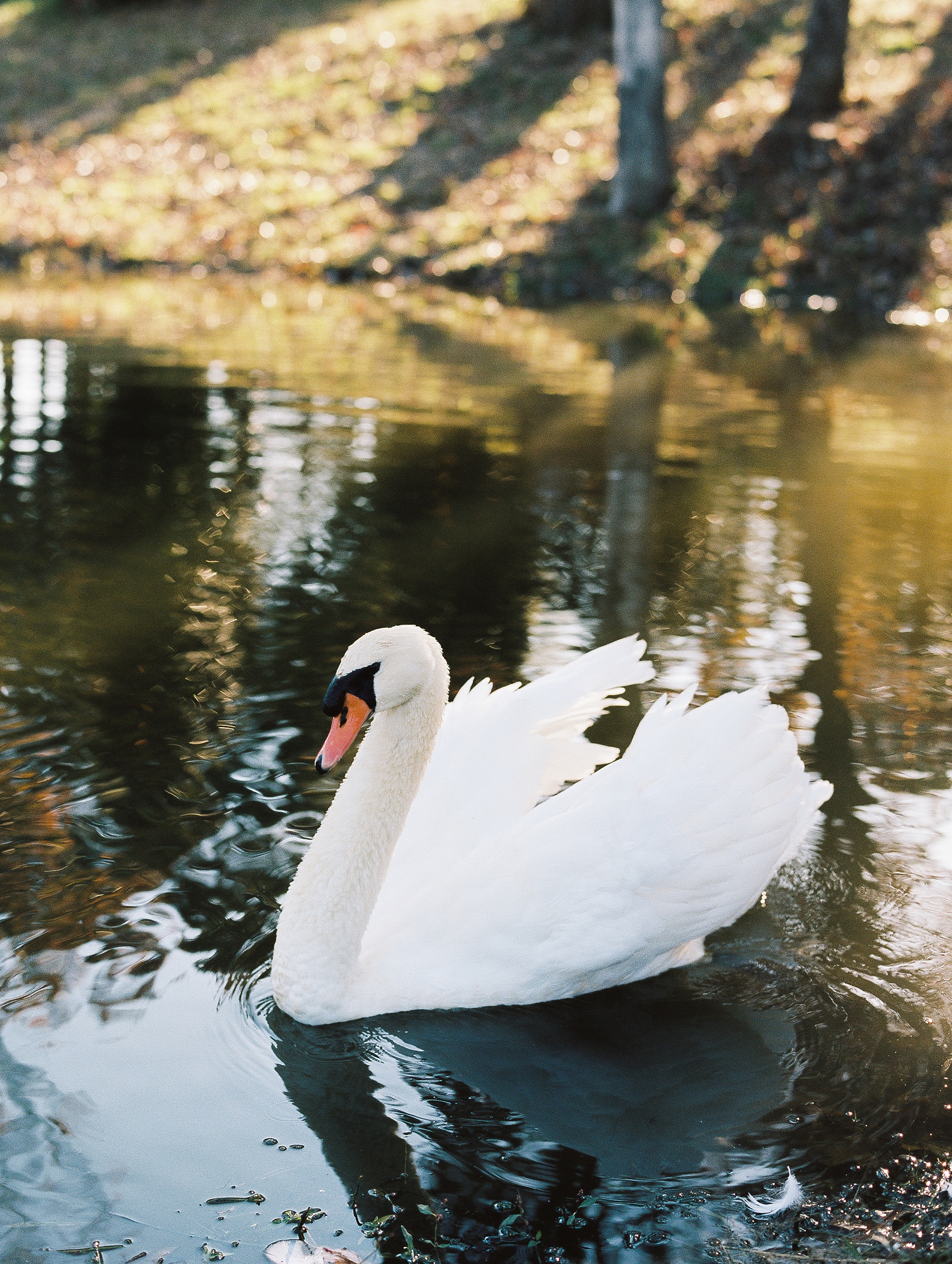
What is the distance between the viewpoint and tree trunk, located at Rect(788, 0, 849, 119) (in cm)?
1800

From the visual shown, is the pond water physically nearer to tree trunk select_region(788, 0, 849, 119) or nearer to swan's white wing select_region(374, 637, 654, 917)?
swan's white wing select_region(374, 637, 654, 917)

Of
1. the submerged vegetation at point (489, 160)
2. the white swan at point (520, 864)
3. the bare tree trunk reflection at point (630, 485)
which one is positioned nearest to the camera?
the white swan at point (520, 864)

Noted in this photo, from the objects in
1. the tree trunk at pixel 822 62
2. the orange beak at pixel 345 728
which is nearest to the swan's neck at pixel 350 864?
the orange beak at pixel 345 728

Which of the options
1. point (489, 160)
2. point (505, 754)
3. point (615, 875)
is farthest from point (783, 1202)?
point (489, 160)

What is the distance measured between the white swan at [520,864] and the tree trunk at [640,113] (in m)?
15.1

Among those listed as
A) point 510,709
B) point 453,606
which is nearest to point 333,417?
point 453,606

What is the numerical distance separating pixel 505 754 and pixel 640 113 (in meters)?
15.2

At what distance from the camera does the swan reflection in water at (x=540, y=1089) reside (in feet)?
10.7

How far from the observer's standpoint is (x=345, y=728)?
360cm

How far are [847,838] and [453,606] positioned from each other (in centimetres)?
267

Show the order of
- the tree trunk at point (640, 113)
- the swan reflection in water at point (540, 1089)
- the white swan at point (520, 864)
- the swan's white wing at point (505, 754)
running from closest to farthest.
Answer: the swan reflection in water at point (540, 1089) → the white swan at point (520, 864) → the swan's white wing at point (505, 754) → the tree trunk at point (640, 113)

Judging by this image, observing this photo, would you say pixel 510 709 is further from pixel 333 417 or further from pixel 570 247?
pixel 570 247

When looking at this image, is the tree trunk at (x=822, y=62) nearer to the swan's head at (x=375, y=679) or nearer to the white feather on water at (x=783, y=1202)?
the swan's head at (x=375, y=679)

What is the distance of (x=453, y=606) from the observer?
6.90 m
